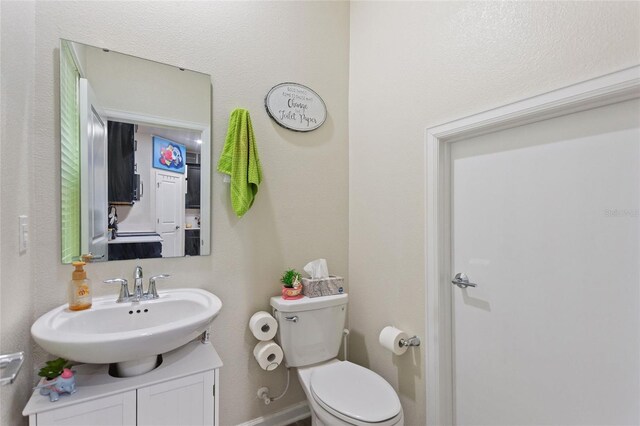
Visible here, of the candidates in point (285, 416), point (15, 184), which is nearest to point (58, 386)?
point (15, 184)

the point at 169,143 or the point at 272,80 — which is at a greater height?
the point at 272,80

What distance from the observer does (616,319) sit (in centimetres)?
108

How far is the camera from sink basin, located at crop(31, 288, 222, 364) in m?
1.00

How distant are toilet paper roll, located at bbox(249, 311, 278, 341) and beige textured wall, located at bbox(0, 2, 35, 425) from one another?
36.8 inches

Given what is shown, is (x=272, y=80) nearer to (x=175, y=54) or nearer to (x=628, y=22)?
(x=175, y=54)

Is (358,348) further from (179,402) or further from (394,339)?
(179,402)

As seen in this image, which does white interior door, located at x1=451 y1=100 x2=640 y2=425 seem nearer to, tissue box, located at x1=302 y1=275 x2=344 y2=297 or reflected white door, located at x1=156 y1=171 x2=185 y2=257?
tissue box, located at x1=302 y1=275 x2=344 y2=297

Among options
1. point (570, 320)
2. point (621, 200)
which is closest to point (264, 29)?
point (621, 200)

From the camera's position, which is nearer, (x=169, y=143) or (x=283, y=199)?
(x=169, y=143)

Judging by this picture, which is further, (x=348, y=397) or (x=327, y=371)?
(x=327, y=371)

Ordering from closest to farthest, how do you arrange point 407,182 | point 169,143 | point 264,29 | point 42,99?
point 42,99 → point 169,143 → point 407,182 → point 264,29

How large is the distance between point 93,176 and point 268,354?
1267 millimetres

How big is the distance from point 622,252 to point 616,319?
0.79 feet

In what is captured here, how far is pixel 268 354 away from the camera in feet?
5.56
